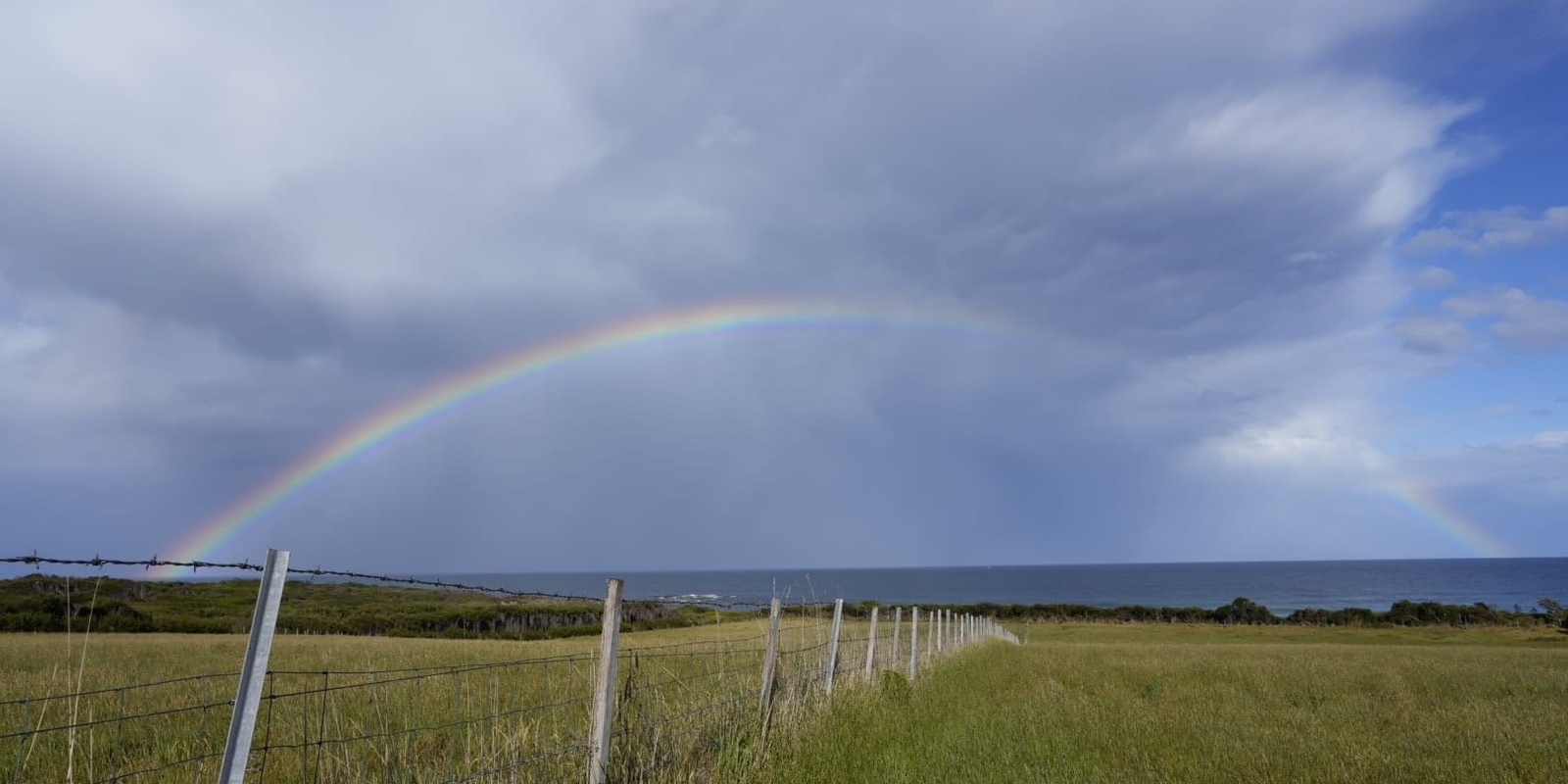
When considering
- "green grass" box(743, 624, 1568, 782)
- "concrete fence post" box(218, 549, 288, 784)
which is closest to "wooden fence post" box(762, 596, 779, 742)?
"green grass" box(743, 624, 1568, 782)

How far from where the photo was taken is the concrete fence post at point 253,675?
291 cm

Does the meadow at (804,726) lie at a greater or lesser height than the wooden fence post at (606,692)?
lesser

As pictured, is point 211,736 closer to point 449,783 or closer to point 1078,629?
point 449,783

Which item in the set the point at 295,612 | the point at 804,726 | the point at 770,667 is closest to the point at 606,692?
the point at 770,667

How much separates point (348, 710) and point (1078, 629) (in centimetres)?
5767

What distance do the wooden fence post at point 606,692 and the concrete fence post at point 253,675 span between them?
209 centimetres

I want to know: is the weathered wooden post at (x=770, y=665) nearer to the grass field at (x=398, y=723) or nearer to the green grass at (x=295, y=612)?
the grass field at (x=398, y=723)

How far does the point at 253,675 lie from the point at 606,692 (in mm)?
2347

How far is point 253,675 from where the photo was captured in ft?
9.65

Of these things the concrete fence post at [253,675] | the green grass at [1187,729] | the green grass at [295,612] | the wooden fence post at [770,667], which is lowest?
the green grass at [295,612]

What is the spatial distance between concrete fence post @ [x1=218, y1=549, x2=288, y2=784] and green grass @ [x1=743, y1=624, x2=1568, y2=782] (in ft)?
14.2

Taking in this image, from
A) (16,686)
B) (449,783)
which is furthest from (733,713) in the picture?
(16,686)

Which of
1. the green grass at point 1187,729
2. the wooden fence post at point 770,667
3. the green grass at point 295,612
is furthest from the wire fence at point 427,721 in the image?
the green grass at point 295,612

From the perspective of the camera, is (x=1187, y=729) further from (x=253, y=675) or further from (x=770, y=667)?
(x=253, y=675)
